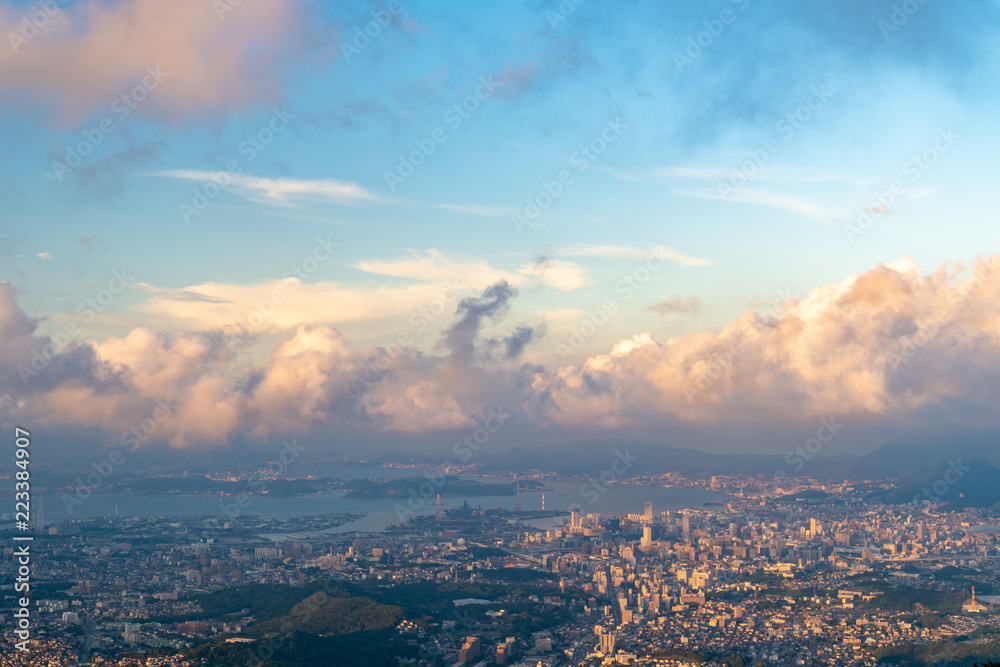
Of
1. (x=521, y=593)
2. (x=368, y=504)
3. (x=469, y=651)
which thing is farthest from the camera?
(x=368, y=504)

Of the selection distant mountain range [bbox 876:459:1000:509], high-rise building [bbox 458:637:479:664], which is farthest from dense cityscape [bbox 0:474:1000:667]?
distant mountain range [bbox 876:459:1000:509]

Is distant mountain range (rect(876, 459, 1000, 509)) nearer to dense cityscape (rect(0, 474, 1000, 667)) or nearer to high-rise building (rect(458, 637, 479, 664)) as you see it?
dense cityscape (rect(0, 474, 1000, 667))

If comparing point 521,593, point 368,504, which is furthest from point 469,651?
point 368,504

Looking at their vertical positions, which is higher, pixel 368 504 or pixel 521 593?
pixel 368 504

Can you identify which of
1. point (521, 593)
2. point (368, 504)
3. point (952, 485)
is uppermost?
point (368, 504)

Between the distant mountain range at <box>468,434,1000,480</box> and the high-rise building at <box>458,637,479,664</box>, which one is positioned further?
the distant mountain range at <box>468,434,1000,480</box>

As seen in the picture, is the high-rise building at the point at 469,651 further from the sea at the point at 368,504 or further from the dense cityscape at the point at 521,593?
the sea at the point at 368,504

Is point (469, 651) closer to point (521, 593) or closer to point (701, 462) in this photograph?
point (521, 593)

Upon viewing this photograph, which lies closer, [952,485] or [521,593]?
[521,593]

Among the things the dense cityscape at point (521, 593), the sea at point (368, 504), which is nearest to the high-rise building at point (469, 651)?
the dense cityscape at point (521, 593)
